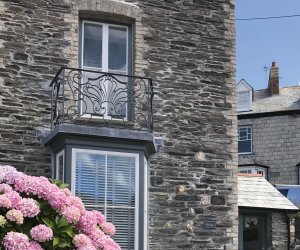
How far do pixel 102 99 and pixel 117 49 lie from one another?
3.68ft

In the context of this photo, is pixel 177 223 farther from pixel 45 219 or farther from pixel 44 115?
A: pixel 45 219

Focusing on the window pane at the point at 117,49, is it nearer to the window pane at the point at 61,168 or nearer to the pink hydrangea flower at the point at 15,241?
the window pane at the point at 61,168

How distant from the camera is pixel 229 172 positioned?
13.3 metres

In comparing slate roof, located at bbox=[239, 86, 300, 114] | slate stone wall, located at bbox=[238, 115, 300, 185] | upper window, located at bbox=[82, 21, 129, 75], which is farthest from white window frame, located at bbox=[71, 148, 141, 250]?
slate roof, located at bbox=[239, 86, 300, 114]

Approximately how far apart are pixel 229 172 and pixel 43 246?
22.0 feet

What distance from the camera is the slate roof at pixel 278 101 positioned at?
3438 cm

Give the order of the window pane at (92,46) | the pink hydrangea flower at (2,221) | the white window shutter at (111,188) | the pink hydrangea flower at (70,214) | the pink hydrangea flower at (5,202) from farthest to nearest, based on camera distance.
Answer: the window pane at (92,46), the white window shutter at (111,188), the pink hydrangea flower at (70,214), the pink hydrangea flower at (5,202), the pink hydrangea flower at (2,221)

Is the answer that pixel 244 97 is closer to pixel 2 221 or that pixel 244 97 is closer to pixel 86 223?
pixel 86 223

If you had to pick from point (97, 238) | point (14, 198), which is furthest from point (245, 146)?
point (14, 198)

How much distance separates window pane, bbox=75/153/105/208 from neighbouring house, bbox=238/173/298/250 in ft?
20.4

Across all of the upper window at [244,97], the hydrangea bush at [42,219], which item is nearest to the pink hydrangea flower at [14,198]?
the hydrangea bush at [42,219]

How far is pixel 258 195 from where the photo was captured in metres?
17.4

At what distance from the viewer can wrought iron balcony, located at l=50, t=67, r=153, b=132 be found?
12.3 meters

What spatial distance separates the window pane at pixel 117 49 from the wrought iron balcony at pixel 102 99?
236 mm
